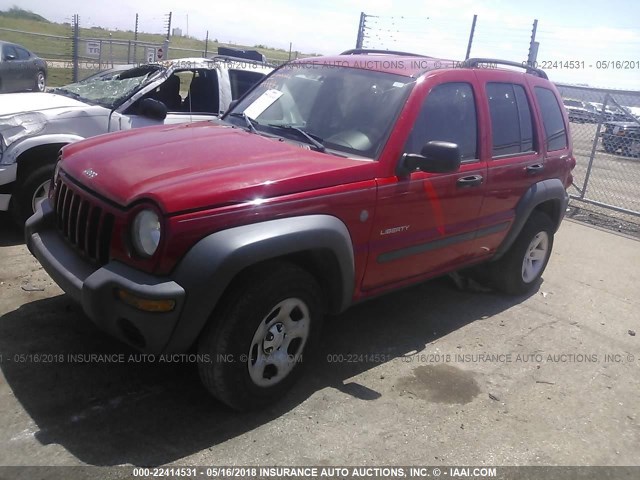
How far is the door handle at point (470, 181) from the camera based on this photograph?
4251 millimetres

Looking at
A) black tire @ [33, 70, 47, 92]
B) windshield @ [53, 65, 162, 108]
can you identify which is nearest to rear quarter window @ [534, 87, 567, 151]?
windshield @ [53, 65, 162, 108]

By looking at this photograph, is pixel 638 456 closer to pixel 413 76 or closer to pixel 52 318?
pixel 413 76

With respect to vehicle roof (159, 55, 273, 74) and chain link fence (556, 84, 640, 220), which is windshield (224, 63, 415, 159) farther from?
chain link fence (556, 84, 640, 220)

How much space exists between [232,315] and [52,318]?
1.77 metres

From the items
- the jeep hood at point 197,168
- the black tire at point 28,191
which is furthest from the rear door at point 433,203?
the black tire at point 28,191

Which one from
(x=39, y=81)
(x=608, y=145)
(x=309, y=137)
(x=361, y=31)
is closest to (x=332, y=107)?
(x=309, y=137)

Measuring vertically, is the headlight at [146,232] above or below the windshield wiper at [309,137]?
below

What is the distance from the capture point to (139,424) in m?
3.20

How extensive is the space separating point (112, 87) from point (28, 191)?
68.7 inches

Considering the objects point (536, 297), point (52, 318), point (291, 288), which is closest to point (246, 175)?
point (291, 288)

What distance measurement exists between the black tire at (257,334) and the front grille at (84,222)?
0.69 meters

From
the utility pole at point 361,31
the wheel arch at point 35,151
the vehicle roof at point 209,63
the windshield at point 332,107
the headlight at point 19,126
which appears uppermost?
the utility pole at point 361,31

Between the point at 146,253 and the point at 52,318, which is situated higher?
the point at 146,253

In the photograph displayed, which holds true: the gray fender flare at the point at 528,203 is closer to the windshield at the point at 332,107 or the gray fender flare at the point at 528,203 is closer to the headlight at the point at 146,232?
the windshield at the point at 332,107
